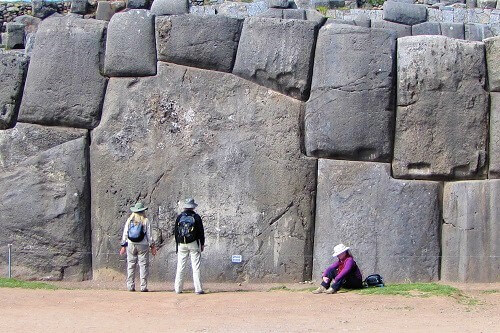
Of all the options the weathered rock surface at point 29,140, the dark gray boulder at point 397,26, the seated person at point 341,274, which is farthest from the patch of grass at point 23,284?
the dark gray boulder at point 397,26

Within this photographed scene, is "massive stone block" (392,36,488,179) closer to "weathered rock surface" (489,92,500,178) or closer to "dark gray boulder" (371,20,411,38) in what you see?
"weathered rock surface" (489,92,500,178)

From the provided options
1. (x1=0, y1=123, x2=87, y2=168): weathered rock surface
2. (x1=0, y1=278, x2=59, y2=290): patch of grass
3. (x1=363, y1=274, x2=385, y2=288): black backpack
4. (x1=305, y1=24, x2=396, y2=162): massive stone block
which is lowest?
(x1=0, y1=278, x2=59, y2=290): patch of grass

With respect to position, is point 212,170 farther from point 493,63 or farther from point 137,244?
point 493,63

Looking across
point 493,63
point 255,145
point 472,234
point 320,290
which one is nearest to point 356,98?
point 255,145

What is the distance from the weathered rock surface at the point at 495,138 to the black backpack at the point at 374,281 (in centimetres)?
211

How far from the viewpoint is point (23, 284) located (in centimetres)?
1277

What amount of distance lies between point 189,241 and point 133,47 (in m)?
2.88

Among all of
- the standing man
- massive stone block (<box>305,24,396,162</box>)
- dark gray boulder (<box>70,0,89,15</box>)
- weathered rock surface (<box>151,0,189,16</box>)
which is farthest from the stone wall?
dark gray boulder (<box>70,0,89,15</box>)

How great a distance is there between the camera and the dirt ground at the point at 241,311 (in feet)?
31.8

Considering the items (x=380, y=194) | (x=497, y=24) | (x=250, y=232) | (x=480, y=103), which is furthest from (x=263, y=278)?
(x=497, y=24)

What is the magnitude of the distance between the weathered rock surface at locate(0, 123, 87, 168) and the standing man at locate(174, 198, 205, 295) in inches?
82.1

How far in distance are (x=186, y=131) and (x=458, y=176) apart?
369 cm

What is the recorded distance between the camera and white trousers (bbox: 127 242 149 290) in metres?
12.4

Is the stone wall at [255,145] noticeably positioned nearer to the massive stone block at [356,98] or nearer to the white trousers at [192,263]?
the massive stone block at [356,98]
